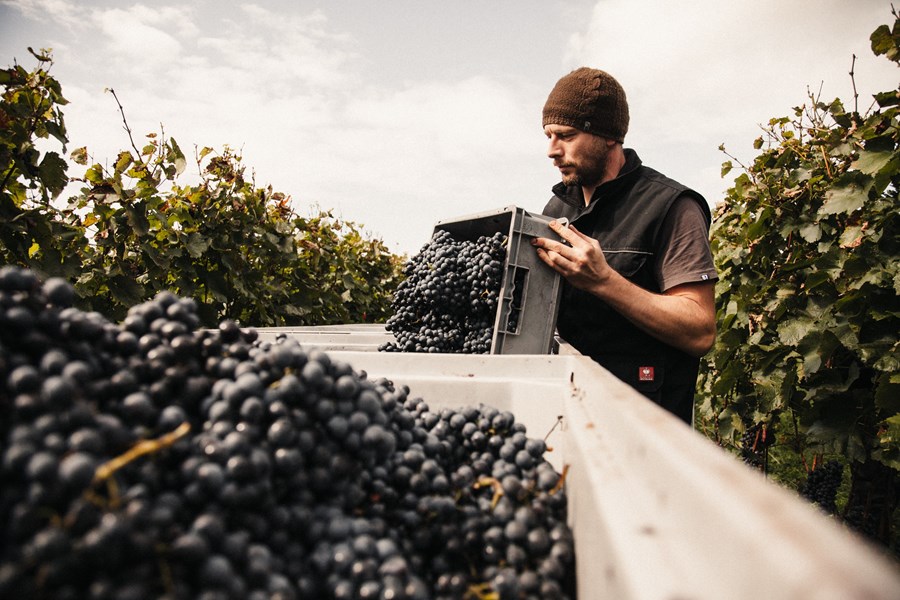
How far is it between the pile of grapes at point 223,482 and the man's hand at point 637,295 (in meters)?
1.35

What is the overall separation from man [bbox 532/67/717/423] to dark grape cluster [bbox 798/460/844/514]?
2.48 meters

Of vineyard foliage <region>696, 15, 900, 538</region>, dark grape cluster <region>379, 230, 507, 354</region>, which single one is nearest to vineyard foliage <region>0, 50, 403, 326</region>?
dark grape cluster <region>379, 230, 507, 354</region>

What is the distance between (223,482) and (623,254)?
2.25 meters

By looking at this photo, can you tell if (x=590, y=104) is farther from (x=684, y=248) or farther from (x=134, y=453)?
(x=134, y=453)

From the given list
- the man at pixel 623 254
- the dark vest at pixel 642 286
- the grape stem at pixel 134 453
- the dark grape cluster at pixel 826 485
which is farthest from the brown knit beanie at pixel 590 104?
the dark grape cluster at pixel 826 485

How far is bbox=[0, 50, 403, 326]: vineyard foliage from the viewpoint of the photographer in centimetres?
306

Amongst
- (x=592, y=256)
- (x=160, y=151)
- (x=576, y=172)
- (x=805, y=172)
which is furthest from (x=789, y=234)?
(x=160, y=151)

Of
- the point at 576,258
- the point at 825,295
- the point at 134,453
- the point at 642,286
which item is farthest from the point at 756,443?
the point at 134,453

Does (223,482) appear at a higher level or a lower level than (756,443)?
higher

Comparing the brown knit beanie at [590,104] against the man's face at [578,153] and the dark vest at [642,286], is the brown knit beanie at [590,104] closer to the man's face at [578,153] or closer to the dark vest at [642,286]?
the man's face at [578,153]

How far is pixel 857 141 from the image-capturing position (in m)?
3.31

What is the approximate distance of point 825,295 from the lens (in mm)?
3469

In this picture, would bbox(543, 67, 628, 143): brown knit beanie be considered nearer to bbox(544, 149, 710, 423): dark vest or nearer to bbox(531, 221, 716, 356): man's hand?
bbox(544, 149, 710, 423): dark vest

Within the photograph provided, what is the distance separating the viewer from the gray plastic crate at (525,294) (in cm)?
238
